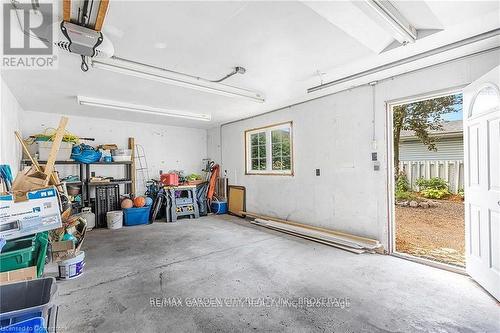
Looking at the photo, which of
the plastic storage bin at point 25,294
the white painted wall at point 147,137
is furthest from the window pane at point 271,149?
the plastic storage bin at point 25,294

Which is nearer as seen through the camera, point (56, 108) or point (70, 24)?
point (70, 24)

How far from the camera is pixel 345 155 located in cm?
395

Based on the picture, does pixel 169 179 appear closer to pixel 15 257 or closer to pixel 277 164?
pixel 277 164

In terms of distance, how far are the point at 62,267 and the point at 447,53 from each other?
16.1ft

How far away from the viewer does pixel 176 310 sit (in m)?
2.13

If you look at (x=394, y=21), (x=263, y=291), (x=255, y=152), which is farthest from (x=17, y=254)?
(x=255, y=152)

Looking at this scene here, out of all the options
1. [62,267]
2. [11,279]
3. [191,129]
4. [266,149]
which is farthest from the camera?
[191,129]

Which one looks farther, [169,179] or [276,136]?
[169,179]

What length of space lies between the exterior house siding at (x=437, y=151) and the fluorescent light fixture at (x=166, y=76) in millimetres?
6483

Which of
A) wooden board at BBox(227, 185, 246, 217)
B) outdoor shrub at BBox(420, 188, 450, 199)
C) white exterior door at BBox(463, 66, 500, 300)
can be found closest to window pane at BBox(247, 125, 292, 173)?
wooden board at BBox(227, 185, 246, 217)

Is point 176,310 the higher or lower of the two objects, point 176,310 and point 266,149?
the lower

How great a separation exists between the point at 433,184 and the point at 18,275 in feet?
29.0

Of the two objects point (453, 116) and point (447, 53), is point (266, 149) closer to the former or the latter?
point (447, 53)

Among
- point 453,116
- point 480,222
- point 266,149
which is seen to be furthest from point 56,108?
point 453,116
